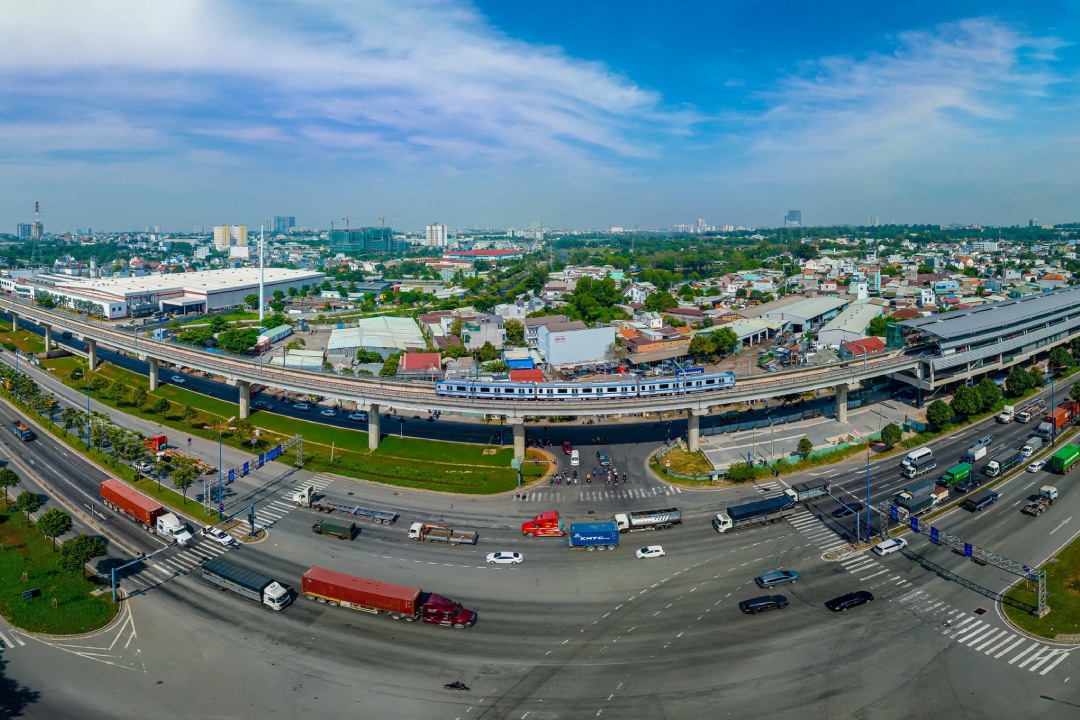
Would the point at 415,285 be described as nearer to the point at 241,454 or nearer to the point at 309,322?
the point at 309,322

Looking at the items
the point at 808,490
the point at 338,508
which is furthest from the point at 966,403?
the point at 338,508

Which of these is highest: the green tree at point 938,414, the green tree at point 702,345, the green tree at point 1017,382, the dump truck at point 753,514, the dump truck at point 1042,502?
the green tree at point 702,345

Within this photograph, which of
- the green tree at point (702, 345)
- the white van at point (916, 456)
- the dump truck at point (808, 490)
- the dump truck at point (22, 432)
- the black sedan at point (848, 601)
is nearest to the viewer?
the black sedan at point (848, 601)

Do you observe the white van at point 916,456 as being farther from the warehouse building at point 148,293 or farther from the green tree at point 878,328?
the warehouse building at point 148,293

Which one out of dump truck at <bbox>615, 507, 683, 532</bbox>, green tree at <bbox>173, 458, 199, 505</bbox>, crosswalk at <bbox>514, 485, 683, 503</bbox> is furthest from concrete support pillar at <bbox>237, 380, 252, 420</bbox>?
dump truck at <bbox>615, 507, 683, 532</bbox>

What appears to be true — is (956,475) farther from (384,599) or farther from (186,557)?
(186,557)

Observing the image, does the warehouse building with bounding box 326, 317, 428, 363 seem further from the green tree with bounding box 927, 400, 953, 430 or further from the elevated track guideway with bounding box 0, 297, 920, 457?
the green tree with bounding box 927, 400, 953, 430

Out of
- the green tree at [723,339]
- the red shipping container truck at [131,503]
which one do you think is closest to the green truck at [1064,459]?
the green tree at [723,339]
